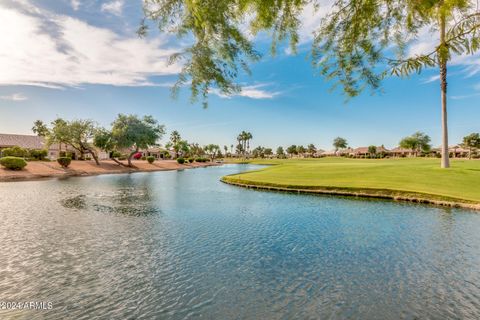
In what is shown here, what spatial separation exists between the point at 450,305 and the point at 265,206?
1427 cm

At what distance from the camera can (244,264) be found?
32.1 ft

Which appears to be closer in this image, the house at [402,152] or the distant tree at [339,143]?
the house at [402,152]

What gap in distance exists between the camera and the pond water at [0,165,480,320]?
277 inches

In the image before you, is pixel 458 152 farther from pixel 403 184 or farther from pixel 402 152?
pixel 403 184

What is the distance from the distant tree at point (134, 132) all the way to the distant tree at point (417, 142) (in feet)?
373

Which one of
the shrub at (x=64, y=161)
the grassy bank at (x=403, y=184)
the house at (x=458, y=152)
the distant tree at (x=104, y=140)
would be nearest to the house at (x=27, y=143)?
the distant tree at (x=104, y=140)

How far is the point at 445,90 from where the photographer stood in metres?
31.1

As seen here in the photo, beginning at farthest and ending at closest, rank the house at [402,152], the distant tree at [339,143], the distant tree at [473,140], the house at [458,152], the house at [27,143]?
the distant tree at [339,143], the house at [402,152], the house at [458,152], the distant tree at [473,140], the house at [27,143]

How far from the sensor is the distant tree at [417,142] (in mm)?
120312

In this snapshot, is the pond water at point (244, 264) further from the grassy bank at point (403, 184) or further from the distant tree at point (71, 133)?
the distant tree at point (71, 133)

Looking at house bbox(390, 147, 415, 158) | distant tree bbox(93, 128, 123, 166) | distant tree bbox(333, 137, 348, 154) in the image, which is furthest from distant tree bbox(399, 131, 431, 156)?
distant tree bbox(93, 128, 123, 166)

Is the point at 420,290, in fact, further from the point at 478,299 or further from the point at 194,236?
the point at 194,236

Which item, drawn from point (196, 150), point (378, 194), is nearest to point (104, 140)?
point (378, 194)

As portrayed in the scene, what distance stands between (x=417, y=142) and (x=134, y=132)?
405ft
